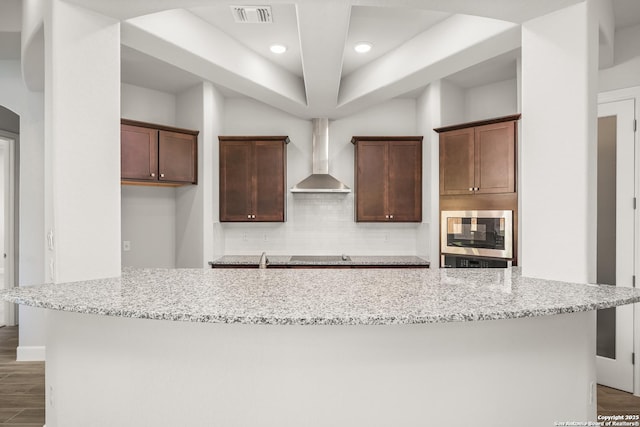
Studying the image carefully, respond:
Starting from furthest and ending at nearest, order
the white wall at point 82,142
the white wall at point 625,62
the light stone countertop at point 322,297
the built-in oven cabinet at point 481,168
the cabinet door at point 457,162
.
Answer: the cabinet door at point 457,162, the built-in oven cabinet at point 481,168, the white wall at point 625,62, the white wall at point 82,142, the light stone countertop at point 322,297

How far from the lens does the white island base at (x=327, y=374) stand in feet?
5.81

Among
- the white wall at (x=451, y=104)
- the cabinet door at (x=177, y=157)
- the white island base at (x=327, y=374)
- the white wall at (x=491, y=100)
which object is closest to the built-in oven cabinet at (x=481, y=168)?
the white wall at (x=451, y=104)

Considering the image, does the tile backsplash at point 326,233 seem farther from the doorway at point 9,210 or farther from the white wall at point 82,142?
the white wall at point 82,142

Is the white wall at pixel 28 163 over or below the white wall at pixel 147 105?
below

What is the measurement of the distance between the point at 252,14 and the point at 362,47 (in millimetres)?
1152

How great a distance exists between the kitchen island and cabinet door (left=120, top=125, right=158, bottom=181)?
2.16m

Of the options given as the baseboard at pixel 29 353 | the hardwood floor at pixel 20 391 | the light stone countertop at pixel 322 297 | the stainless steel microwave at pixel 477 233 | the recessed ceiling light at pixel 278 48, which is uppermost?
the recessed ceiling light at pixel 278 48

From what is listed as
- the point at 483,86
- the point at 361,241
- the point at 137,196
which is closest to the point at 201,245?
the point at 137,196

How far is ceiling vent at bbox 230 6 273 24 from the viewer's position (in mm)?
2928

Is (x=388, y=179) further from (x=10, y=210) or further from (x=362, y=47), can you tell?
→ (x=10, y=210)

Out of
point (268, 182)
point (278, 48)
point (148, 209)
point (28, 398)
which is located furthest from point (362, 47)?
point (28, 398)

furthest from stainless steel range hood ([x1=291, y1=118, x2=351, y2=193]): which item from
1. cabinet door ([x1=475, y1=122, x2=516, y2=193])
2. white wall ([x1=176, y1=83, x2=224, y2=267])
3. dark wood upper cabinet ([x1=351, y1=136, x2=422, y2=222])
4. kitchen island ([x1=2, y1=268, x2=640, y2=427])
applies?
kitchen island ([x1=2, y1=268, x2=640, y2=427])

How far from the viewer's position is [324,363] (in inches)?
69.6

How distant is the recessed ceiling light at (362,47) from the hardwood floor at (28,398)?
136 inches
